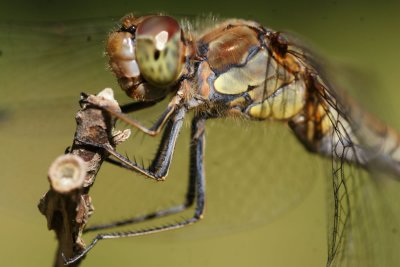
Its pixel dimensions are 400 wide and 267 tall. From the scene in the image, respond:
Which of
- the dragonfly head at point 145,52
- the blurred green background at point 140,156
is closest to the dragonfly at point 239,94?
the dragonfly head at point 145,52

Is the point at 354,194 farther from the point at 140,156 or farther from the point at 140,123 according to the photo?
the point at 140,156

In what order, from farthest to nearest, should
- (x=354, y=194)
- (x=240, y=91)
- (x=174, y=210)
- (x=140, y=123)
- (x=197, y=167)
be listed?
(x=174, y=210), (x=197, y=167), (x=240, y=91), (x=354, y=194), (x=140, y=123)

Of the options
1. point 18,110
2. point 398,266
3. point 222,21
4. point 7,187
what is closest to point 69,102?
point 18,110

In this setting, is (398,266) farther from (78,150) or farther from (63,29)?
(63,29)

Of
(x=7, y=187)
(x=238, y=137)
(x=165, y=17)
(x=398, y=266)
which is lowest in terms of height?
Result: (x=398, y=266)

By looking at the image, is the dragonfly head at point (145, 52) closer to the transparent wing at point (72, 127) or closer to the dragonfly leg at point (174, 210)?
the transparent wing at point (72, 127)

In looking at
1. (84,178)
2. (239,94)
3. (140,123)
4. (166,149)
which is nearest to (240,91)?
(239,94)
